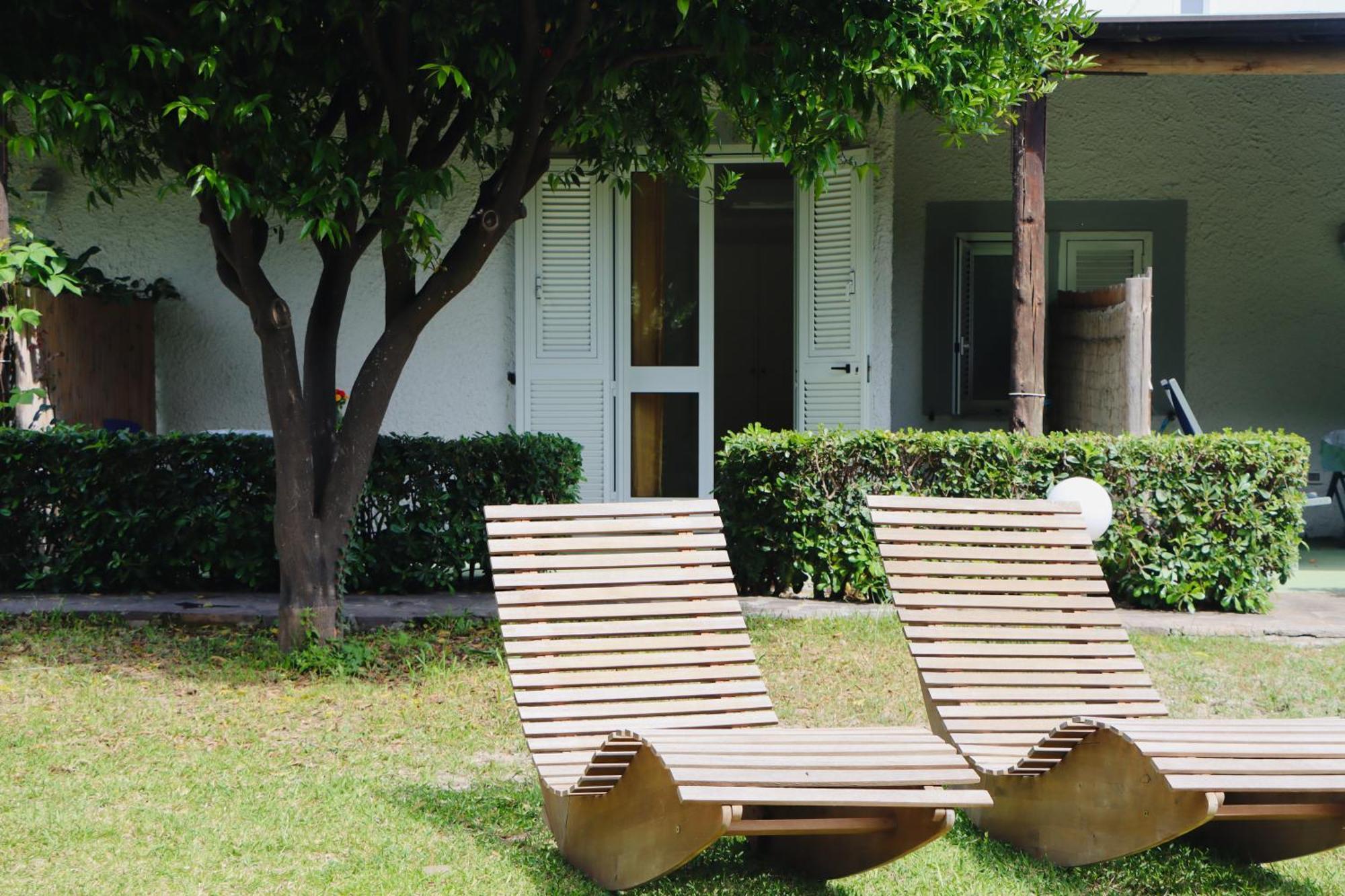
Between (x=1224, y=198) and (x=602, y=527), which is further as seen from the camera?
(x=1224, y=198)

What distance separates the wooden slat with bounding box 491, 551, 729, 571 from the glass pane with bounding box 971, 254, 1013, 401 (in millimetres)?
5747

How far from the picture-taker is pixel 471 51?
18.7ft

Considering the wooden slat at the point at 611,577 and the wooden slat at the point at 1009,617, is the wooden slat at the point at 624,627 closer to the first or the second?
the wooden slat at the point at 611,577

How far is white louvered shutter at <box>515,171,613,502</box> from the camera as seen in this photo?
9250 millimetres

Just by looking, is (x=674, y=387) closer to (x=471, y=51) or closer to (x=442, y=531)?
(x=442, y=531)

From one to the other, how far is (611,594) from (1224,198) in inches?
283

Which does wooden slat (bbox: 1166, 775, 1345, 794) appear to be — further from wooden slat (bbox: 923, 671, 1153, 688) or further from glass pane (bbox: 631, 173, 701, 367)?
glass pane (bbox: 631, 173, 701, 367)

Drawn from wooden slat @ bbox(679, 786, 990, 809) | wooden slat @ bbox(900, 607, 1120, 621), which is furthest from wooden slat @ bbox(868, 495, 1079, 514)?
→ wooden slat @ bbox(679, 786, 990, 809)

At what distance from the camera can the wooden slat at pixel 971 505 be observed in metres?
4.46

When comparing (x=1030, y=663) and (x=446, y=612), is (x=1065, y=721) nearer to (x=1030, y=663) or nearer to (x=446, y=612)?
(x=1030, y=663)

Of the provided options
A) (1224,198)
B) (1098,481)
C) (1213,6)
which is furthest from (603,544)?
(1213,6)

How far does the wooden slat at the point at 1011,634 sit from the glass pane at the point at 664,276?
17.1ft

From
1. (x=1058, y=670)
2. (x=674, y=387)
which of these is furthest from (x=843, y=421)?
(x=1058, y=670)

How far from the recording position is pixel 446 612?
6891 millimetres
